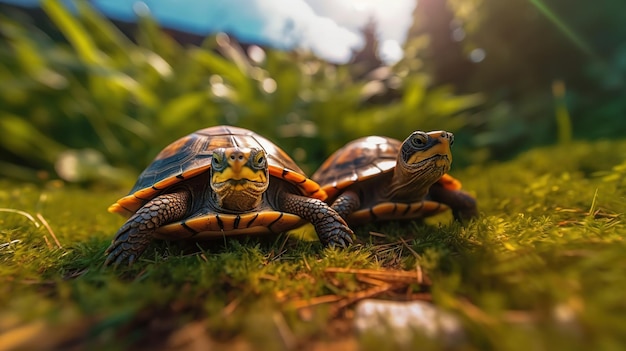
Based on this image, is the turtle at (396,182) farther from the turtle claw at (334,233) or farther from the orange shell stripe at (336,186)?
the turtle claw at (334,233)

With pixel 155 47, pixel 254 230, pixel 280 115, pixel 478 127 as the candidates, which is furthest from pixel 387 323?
pixel 155 47

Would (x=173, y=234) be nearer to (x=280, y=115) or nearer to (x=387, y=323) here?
(x=387, y=323)

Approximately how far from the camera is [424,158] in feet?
5.86

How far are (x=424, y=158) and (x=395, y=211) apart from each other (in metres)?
0.39

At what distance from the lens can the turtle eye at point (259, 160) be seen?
5.14 ft

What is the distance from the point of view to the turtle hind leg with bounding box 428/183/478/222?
2.05 metres

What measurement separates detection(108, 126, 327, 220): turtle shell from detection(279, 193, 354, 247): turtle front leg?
0.54 ft

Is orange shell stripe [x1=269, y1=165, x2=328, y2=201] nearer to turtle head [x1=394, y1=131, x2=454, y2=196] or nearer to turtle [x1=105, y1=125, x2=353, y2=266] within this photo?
turtle [x1=105, y1=125, x2=353, y2=266]

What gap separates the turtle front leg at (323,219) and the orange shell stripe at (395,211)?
31cm

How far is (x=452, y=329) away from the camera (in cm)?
78

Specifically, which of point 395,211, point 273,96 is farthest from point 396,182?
point 273,96

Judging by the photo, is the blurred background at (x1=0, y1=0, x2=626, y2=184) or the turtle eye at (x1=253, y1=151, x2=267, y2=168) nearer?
the turtle eye at (x1=253, y1=151, x2=267, y2=168)

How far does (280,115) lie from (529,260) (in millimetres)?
4015

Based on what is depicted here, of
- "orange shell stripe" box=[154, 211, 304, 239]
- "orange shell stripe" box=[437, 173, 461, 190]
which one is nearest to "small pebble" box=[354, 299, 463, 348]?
"orange shell stripe" box=[154, 211, 304, 239]
